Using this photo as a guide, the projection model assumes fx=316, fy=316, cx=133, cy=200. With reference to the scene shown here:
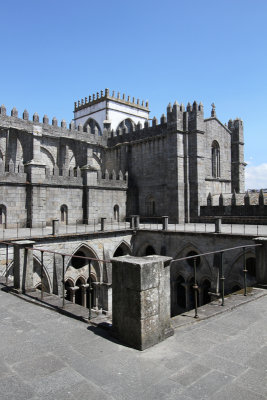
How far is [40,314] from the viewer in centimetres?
601

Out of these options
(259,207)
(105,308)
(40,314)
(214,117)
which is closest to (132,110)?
(214,117)

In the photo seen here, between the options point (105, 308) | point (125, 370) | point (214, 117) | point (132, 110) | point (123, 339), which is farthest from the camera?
point (132, 110)

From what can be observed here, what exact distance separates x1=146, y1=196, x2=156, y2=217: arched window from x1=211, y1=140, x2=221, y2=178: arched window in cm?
600

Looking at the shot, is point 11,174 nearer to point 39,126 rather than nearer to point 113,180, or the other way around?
point 39,126

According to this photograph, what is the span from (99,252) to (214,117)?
1650 centimetres

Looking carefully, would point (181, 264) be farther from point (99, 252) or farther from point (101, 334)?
point (101, 334)

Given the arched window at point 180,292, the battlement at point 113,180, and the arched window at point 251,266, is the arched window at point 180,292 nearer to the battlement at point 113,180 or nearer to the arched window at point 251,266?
the arched window at point 251,266

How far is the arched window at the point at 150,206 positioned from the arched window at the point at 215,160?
6.00 metres

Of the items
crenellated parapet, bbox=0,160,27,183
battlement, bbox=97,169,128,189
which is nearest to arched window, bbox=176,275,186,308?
battlement, bbox=97,169,128,189

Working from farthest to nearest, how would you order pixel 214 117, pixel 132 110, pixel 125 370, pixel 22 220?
pixel 132 110
pixel 214 117
pixel 22 220
pixel 125 370

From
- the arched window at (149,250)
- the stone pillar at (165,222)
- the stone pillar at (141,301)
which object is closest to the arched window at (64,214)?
the arched window at (149,250)

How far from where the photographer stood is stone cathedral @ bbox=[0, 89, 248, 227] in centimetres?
2186

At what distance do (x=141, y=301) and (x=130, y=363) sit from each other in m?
0.79

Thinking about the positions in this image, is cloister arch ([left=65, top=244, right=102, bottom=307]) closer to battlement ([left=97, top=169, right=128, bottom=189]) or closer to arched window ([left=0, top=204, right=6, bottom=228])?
arched window ([left=0, top=204, right=6, bottom=228])
